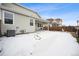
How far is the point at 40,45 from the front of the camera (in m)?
2.96

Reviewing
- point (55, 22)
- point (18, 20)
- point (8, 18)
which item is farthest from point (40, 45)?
point (8, 18)

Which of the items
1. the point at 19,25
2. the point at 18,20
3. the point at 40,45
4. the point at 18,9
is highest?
the point at 18,9

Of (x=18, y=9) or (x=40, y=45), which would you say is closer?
(x=40, y=45)

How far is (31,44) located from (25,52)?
217 millimetres

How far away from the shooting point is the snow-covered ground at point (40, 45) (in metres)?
2.88

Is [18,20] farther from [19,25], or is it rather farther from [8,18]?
[8,18]

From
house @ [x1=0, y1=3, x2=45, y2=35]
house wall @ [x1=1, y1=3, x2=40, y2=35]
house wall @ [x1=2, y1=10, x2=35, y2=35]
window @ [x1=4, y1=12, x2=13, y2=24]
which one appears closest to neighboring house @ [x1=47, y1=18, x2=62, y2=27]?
house @ [x1=0, y1=3, x2=45, y2=35]

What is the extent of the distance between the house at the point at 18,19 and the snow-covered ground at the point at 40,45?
0.59ft

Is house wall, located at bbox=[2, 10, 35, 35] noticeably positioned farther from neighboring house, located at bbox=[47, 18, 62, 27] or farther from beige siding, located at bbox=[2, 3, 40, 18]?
neighboring house, located at bbox=[47, 18, 62, 27]

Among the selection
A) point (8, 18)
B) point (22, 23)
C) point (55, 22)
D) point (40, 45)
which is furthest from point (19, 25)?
point (55, 22)

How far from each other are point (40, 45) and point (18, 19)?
0.78 m

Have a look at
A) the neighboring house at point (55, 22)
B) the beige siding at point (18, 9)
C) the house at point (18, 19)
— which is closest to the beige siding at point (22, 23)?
the house at point (18, 19)

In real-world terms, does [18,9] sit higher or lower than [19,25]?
higher

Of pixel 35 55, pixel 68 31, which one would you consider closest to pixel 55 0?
pixel 68 31
